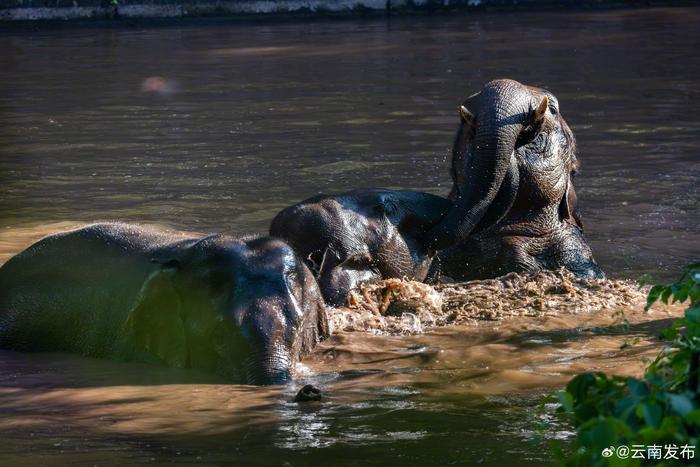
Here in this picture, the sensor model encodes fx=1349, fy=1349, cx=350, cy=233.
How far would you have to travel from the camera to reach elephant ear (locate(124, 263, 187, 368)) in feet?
23.3

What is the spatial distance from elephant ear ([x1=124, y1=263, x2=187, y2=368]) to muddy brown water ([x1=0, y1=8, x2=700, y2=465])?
4.8 inches

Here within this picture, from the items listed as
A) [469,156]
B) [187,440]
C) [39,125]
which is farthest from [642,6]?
[187,440]

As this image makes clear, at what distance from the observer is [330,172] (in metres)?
13.6

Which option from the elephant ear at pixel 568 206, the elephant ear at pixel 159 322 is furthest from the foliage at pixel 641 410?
the elephant ear at pixel 568 206

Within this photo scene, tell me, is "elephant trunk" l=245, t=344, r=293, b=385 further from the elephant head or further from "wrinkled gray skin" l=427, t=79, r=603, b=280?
"wrinkled gray skin" l=427, t=79, r=603, b=280

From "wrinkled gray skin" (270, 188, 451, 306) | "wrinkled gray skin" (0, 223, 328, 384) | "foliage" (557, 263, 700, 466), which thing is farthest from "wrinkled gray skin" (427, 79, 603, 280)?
"foliage" (557, 263, 700, 466)

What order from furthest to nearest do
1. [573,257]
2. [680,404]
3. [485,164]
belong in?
[573,257]
[485,164]
[680,404]

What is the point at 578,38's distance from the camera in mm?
25984

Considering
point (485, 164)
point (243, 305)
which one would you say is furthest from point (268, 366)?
point (485, 164)

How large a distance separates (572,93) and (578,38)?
735cm

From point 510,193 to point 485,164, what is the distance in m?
0.40

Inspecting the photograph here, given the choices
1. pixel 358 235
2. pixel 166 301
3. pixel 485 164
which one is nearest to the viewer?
pixel 166 301

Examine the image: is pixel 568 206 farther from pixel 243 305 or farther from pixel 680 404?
pixel 680 404

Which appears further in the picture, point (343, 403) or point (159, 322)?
point (159, 322)
